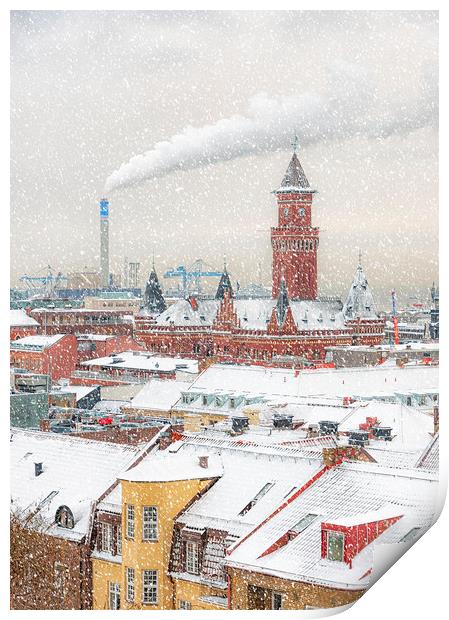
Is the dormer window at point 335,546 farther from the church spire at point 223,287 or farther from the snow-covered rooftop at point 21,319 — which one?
the church spire at point 223,287

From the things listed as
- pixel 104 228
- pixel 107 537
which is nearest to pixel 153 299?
pixel 104 228

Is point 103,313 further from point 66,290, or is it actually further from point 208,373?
point 208,373

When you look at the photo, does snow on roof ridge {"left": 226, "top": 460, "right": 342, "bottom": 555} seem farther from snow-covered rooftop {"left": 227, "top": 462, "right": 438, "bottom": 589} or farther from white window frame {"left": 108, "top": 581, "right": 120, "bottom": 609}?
white window frame {"left": 108, "top": 581, "right": 120, "bottom": 609}

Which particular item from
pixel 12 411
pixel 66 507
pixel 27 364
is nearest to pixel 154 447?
pixel 66 507

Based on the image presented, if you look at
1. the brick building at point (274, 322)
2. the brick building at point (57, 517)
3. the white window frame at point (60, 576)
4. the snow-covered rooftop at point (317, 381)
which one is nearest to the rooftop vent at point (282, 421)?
the brick building at point (57, 517)

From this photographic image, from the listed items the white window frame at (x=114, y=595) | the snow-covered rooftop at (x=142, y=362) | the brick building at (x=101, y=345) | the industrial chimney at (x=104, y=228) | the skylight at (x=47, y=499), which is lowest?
the white window frame at (x=114, y=595)

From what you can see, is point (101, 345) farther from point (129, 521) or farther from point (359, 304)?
point (129, 521)
